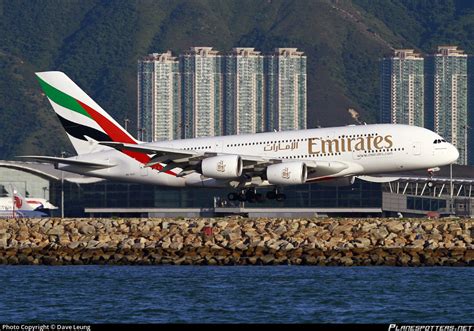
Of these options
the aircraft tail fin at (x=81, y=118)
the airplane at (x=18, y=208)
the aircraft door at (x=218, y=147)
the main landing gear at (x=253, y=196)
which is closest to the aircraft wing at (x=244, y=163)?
the main landing gear at (x=253, y=196)

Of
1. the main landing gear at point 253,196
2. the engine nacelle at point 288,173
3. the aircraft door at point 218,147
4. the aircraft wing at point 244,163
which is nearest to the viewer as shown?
the aircraft wing at point 244,163

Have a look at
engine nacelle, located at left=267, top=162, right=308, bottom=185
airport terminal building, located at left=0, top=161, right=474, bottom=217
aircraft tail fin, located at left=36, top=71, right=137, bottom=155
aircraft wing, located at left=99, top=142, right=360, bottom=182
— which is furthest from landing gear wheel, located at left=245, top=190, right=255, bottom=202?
airport terminal building, located at left=0, top=161, right=474, bottom=217

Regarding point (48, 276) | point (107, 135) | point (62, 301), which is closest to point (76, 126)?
point (107, 135)

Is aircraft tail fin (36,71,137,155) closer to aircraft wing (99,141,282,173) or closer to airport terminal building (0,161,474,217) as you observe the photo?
aircraft wing (99,141,282,173)

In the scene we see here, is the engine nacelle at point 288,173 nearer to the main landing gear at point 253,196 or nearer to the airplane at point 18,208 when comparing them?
the main landing gear at point 253,196

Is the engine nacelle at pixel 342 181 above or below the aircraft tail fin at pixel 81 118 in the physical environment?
below

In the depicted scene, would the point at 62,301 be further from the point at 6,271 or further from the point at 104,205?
the point at 104,205
